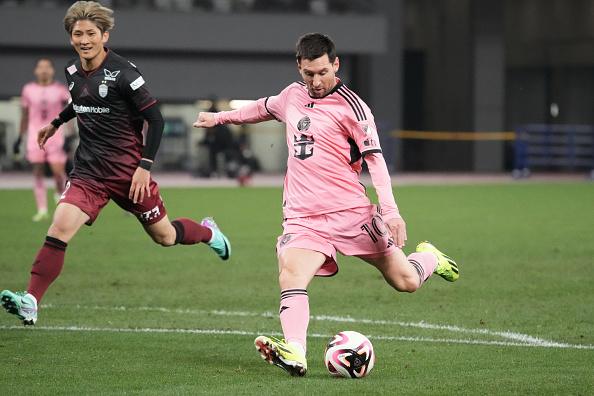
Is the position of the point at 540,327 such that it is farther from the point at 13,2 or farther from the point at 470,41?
the point at 470,41

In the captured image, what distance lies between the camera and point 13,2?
121 feet

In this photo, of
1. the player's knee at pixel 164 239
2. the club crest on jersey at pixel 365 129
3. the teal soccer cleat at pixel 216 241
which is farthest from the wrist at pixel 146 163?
the teal soccer cleat at pixel 216 241

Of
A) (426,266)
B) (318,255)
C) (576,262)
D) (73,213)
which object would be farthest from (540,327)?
(576,262)

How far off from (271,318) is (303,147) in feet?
8.79

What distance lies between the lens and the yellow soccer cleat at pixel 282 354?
290 inches

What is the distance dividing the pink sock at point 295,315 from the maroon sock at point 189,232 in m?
3.18

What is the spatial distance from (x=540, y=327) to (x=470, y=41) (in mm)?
32640

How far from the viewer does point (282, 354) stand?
7438mm

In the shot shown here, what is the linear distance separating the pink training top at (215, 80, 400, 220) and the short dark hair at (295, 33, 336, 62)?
0.30 meters

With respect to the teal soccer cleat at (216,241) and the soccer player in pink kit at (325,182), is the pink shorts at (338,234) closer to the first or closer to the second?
the soccer player in pink kit at (325,182)

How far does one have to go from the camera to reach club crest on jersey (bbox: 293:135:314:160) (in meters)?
8.06

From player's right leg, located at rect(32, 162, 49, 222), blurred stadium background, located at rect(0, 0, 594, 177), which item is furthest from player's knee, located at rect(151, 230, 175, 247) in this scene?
blurred stadium background, located at rect(0, 0, 594, 177)

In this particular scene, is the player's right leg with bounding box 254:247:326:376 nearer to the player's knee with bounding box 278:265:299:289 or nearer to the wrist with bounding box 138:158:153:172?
the player's knee with bounding box 278:265:299:289

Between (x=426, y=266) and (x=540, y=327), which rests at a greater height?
(x=426, y=266)
